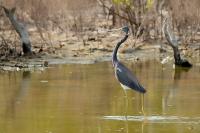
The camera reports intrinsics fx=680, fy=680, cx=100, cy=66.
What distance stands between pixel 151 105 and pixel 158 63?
8958 mm

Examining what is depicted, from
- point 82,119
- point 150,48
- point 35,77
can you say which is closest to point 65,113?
point 82,119

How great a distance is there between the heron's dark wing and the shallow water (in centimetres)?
47

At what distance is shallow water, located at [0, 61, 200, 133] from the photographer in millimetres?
10445

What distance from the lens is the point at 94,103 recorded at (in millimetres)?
12789

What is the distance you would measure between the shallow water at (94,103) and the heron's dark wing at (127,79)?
0.47 metres

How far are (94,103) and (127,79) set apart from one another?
143 cm

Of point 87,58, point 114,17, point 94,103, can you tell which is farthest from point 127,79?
point 114,17

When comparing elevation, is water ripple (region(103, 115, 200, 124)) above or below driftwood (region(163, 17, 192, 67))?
below

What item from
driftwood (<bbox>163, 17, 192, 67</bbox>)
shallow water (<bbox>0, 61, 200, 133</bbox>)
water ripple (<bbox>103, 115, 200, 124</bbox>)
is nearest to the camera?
shallow water (<bbox>0, 61, 200, 133</bbox>)

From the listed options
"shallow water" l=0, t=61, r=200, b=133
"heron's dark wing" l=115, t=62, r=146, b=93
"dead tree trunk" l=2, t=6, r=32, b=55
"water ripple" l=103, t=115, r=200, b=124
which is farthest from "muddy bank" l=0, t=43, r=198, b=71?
"water ripple" l=103, t=115, r=200, b=124

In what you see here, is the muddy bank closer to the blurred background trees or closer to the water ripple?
the blurred background trees

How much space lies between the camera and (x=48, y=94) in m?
14.2

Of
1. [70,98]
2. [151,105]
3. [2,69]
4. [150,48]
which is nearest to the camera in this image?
[151,105]

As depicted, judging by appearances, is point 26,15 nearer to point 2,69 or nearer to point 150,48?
point 150,48
